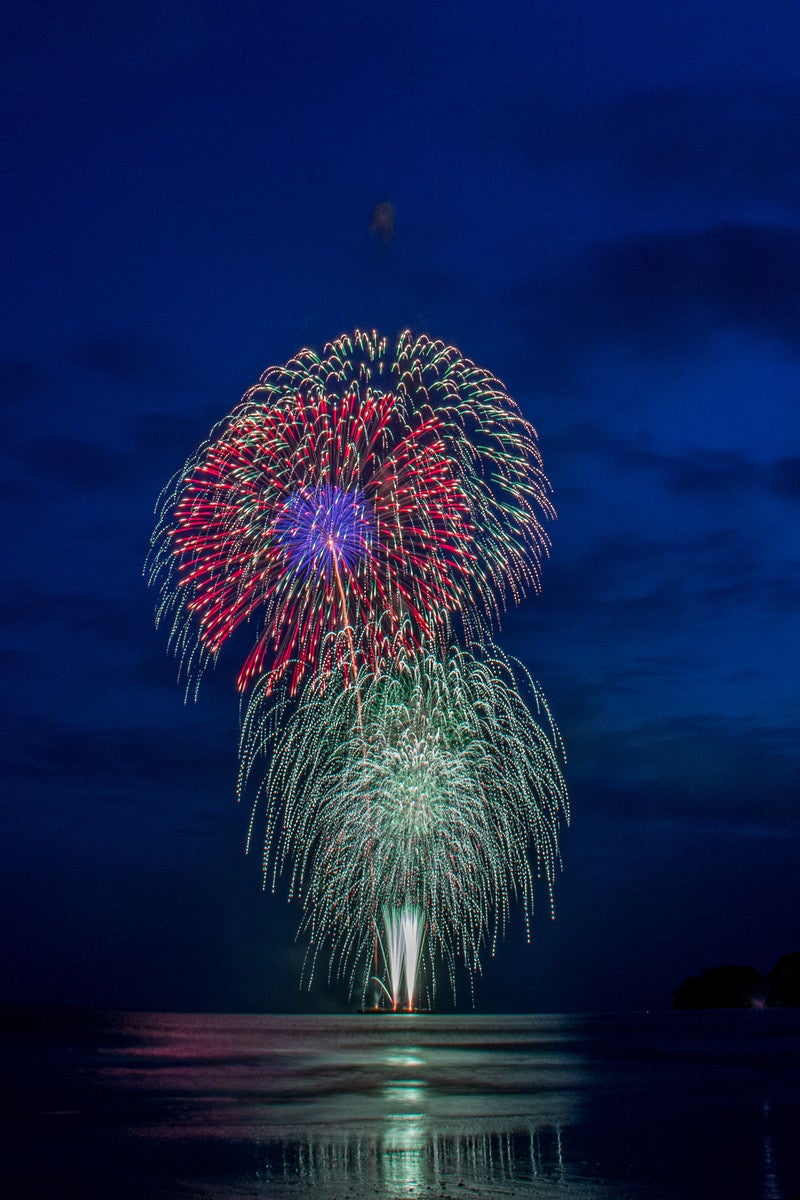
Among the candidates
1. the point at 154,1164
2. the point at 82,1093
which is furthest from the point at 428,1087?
the point at 154,1164

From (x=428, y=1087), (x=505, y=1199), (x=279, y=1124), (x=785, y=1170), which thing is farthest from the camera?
(x=428, y=1087)

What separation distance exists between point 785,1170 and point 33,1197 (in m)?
10.6

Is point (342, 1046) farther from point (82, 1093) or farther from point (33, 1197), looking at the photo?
point (33, 1197)

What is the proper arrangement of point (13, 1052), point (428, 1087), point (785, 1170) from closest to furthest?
point (785, 1170) < point (428, 1087) < point (13, 1052)

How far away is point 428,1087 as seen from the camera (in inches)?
1460

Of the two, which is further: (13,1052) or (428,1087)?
(13,1052)

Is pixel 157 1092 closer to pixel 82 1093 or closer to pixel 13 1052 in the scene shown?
pixel 82 1093

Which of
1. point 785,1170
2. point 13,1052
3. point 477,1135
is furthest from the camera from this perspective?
point 13,1052

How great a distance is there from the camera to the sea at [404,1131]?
706 inches

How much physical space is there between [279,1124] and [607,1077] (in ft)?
63.4

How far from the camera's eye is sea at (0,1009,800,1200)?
17922mm

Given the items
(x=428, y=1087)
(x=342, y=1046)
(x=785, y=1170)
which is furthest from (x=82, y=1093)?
(x=342, y=1046)

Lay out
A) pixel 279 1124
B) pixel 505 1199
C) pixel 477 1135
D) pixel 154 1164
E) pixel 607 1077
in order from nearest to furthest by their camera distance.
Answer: pixel 505 1199 < pixel 154 1164 < pixel 477 1135 < pixel 279 1124 < pixel 607 1077

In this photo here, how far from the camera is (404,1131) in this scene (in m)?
24.5
